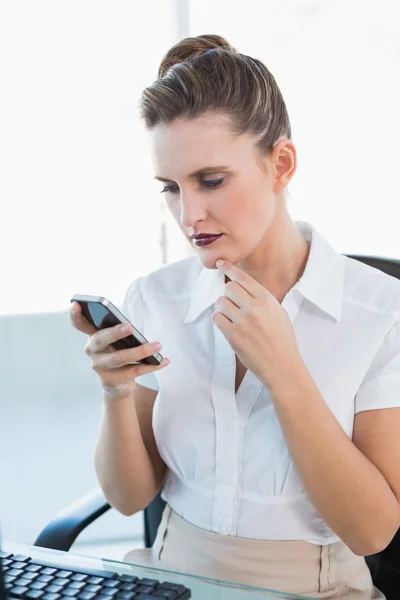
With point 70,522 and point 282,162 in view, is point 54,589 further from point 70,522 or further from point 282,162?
point 282,162

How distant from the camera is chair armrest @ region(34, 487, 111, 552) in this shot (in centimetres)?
136

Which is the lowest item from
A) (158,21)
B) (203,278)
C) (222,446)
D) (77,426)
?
(77,426)

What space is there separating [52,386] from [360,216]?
1554mm

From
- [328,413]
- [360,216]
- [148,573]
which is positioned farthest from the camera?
[360,216]

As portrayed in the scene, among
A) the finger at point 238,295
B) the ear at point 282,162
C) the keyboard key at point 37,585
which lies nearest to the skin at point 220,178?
the ear at point 282,162

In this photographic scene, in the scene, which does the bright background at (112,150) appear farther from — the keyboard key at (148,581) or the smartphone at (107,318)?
the keyboard key at (148,581)

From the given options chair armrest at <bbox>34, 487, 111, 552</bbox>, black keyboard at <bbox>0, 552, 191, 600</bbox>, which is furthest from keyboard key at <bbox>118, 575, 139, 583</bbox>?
chair armrest at <bbox>34, 487, 111, 552</bbox>

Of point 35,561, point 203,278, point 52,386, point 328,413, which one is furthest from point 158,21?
point 35,561

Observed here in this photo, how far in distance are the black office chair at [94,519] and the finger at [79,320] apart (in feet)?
1.13

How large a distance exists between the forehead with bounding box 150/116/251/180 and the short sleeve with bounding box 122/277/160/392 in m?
0.36

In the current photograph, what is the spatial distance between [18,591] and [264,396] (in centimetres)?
57

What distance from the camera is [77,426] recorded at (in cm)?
365

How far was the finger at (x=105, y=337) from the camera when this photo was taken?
Answer: 4.06 ft

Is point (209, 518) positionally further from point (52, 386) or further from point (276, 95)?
point (52, 386)
